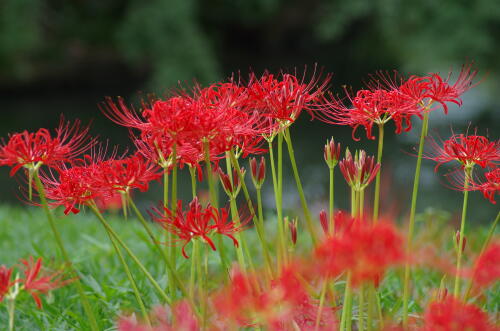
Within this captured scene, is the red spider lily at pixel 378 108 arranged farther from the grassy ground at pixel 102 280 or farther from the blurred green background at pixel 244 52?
the blurred green background at pixel 244 52

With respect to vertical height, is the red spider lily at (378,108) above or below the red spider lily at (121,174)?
above

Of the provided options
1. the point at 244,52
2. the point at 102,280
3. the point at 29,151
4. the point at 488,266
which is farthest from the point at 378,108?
the point at 244,52

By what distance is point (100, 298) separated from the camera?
7.40 ft

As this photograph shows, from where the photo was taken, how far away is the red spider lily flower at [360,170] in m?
1.54

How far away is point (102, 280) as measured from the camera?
266cm

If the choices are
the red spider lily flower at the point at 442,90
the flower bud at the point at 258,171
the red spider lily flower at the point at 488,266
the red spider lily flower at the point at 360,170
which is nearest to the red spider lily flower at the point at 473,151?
the red spider lily flower at the point at 442,90

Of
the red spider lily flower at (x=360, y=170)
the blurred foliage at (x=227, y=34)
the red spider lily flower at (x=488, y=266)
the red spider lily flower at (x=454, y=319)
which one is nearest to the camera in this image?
the red spider lily flower at (x=454, y=319)

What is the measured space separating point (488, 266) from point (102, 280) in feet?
5.79

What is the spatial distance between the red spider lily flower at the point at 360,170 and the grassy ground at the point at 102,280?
62 cm

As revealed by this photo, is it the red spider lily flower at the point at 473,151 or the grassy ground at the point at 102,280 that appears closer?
the red spider lily flower at the point at 473,151

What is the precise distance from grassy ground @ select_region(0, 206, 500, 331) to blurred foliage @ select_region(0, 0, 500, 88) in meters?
7.59

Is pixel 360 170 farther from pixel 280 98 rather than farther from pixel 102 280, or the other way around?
pixel 102 280

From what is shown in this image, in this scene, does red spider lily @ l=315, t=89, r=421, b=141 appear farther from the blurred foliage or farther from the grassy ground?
the blurred foliage

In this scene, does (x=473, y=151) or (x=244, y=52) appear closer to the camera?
(x=473, y=151)
